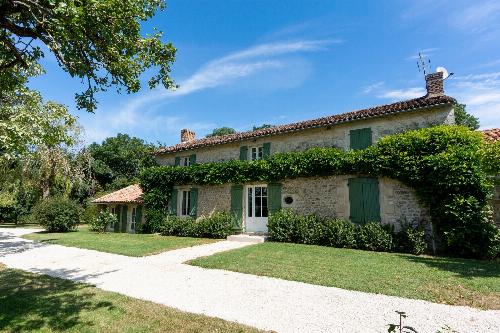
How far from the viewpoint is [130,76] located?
20.4 feet

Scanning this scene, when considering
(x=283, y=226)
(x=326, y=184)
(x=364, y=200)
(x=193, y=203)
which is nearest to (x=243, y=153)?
(x=193, y=203)

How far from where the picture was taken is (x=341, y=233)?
470 inches

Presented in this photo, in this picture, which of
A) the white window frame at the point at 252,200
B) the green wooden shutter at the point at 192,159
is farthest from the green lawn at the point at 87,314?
the green wooden shutter at the point at 192,159

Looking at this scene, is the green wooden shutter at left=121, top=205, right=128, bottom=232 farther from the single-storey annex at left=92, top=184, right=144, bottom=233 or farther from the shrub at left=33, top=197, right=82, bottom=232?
the shrub at left=33, top=197, right=82, bottom=232

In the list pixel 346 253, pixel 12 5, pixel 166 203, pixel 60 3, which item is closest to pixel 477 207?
pixel 346 253

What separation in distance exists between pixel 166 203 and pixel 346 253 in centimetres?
1170

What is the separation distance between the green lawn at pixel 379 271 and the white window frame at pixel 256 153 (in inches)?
254

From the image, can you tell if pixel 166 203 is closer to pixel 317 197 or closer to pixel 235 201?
pixel 235 201

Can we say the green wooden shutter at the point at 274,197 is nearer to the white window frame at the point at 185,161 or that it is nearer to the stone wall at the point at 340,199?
the stone wall at the point at 340,199

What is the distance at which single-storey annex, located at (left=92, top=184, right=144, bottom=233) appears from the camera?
20.2 metres

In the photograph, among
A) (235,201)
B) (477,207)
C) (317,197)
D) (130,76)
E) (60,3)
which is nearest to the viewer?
(60,3)

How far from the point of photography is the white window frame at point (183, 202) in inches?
709

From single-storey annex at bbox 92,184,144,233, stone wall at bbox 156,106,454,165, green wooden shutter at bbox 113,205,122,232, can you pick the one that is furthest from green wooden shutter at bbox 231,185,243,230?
green wooden shutter at bbox 113,205,122,232

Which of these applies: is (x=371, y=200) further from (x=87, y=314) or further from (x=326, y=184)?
(x=87, y=314)
